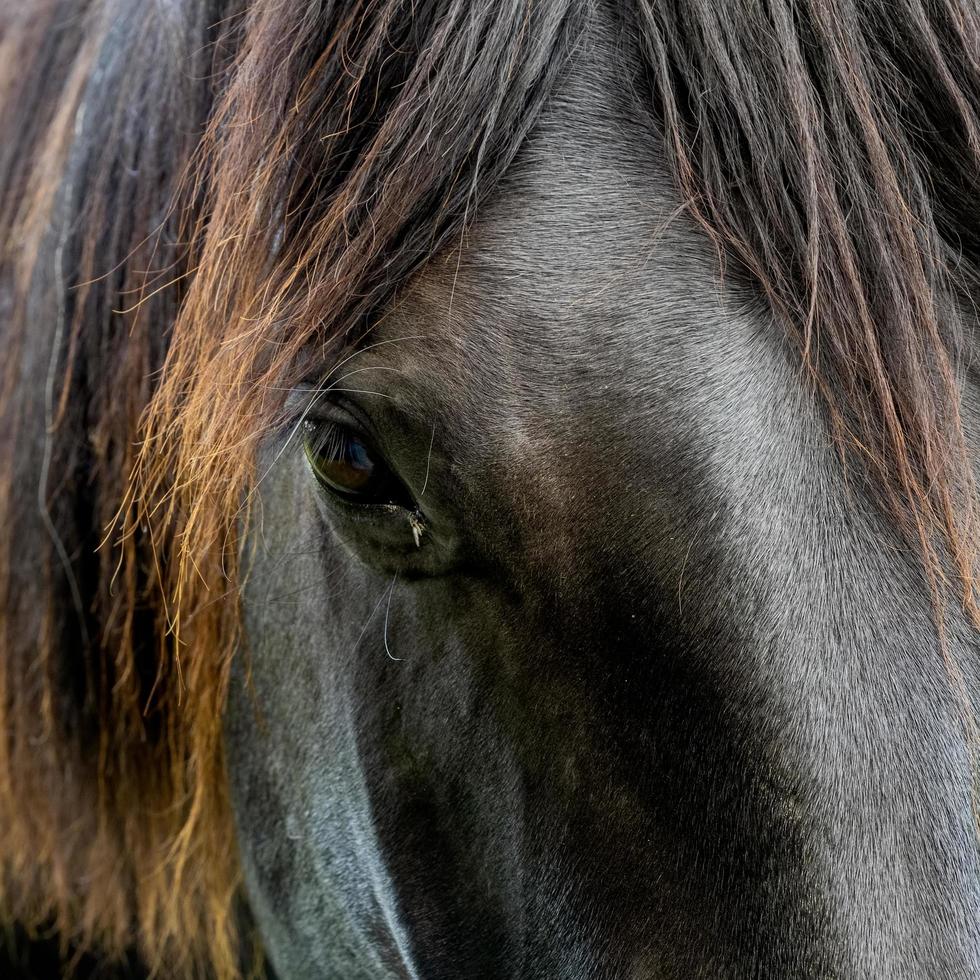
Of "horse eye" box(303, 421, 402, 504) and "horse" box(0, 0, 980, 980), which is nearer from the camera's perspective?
"horse" box(0, 0, 980, 980)

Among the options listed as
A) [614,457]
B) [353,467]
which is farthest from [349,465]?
[614,457]

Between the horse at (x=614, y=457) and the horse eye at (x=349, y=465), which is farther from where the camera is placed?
the horse eye at (x=349, y=465)

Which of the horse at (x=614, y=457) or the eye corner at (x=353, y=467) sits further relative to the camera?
the eye corner at (x=353, y=467)

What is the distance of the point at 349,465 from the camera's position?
2.92 feet

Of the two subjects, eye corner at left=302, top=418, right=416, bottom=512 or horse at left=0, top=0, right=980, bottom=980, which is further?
eye corner at left=302, top=418, right=416, bottom=512

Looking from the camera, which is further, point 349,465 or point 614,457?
point 349,465

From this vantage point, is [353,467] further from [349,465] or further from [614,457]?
[614,457]

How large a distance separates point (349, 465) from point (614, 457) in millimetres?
230

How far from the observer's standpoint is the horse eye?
0.88 metres

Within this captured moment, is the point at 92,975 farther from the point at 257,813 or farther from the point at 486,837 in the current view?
the point at 486,837

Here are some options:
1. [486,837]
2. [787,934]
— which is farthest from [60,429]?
[787,934]

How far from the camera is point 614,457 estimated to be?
2.57ft

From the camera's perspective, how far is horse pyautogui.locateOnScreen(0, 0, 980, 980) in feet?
2.40

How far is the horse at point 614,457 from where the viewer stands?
731mm
